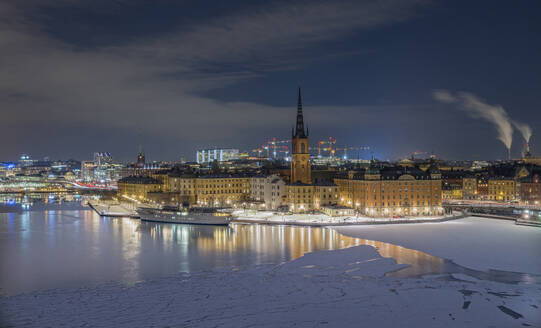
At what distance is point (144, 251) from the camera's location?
21531mm

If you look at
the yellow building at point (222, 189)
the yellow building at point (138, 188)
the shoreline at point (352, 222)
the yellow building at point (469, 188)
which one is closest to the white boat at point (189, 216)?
the shoreline at point (352, 222)

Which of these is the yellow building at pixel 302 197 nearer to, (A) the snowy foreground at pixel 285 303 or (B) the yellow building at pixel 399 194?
(B) the yellow building at pixel 399 194

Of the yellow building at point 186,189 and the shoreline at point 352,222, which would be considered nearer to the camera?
the shoreline at point 352,222

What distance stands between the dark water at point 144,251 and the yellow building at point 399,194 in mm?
7490

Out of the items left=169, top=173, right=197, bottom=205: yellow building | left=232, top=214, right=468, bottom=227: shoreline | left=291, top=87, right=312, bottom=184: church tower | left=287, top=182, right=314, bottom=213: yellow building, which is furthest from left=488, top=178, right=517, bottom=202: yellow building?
left=169, top=173, right=197, bottom=205: yellow building

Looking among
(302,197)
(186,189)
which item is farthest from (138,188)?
(302,197)

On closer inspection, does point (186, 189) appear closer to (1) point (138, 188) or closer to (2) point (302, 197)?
(1) point (138, 188)

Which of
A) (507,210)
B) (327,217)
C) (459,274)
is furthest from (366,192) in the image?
(459,274)

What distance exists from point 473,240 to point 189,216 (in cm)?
1798

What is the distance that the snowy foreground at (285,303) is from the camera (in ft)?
39.0

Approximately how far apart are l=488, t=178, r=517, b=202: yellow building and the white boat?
28.3 metres

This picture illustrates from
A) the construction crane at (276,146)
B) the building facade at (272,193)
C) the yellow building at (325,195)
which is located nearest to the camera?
the yellow building at (325,195)

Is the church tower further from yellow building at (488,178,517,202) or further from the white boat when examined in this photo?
yellow building at (488,178,517,202)

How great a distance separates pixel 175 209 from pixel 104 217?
5781 mm
